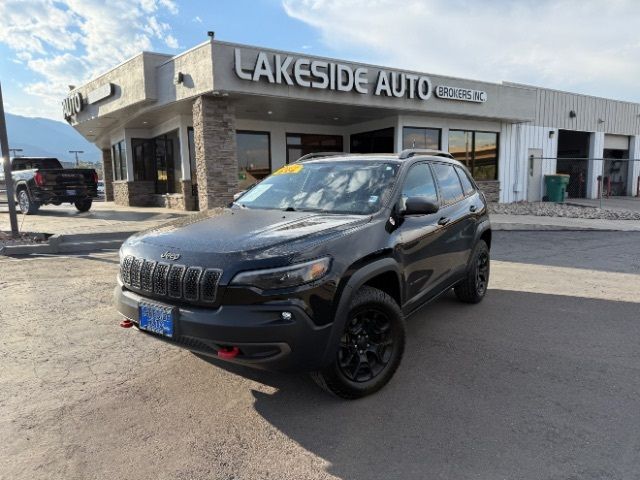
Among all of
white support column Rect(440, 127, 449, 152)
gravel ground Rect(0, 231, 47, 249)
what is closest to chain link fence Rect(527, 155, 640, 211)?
white support column Rect(440, 127, 449, 152)

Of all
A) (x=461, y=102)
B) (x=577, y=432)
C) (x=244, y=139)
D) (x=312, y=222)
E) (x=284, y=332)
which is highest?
(x=461, y=102)

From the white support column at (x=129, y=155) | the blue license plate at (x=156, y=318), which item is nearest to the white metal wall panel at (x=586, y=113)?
the white support column at (x=129, y=155)

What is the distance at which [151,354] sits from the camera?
407cm

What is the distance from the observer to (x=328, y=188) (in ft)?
13.5

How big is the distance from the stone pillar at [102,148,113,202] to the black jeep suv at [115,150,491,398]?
2529 centimetres

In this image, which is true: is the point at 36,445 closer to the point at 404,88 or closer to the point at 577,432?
the point at 577,432

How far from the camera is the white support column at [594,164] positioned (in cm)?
2362

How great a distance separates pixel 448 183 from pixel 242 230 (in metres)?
2.70

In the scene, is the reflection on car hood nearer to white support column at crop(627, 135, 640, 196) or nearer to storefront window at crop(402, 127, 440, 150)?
storefront window at crop(402, 127, 440, 150)

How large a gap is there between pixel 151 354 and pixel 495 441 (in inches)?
115

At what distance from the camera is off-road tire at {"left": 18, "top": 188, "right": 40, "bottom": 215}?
15234 mm

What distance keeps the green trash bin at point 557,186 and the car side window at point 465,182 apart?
57.6ft

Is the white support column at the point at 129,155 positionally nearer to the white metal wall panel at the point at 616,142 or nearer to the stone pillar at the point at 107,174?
the stone pillar at the point at 107,174

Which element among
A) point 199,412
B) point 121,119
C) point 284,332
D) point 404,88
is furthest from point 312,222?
point 121,119
